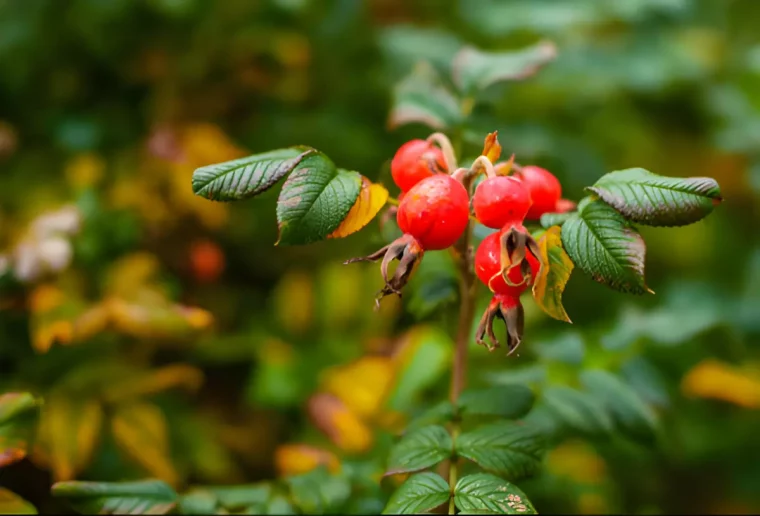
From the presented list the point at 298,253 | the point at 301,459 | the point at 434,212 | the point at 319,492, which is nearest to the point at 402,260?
the point at 434,212

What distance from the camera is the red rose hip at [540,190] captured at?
62 centimetres

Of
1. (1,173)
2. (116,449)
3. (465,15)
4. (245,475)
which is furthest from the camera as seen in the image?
(465,15)

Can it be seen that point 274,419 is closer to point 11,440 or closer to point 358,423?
point 358,423

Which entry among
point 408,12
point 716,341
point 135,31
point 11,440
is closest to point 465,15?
point 408,12

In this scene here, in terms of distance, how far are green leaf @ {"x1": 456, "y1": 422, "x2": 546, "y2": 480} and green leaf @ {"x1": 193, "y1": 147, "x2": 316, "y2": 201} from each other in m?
0.31

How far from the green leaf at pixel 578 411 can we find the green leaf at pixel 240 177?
444mm

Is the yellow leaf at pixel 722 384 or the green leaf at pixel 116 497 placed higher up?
the yellow leaf at pixel 722 384

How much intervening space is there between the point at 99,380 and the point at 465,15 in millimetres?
1238

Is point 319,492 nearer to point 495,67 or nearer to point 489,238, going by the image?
point 489,238

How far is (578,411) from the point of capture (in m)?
0.77

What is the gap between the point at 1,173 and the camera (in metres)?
1.33

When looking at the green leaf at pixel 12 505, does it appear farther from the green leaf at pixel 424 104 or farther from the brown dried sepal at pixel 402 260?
the green leaf at pixel 424 104

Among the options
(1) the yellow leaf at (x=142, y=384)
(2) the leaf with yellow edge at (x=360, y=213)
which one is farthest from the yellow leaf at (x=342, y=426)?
(2) the leaf with yellow edge at (x=360, y=213)

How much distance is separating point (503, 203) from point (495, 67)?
389 mm
